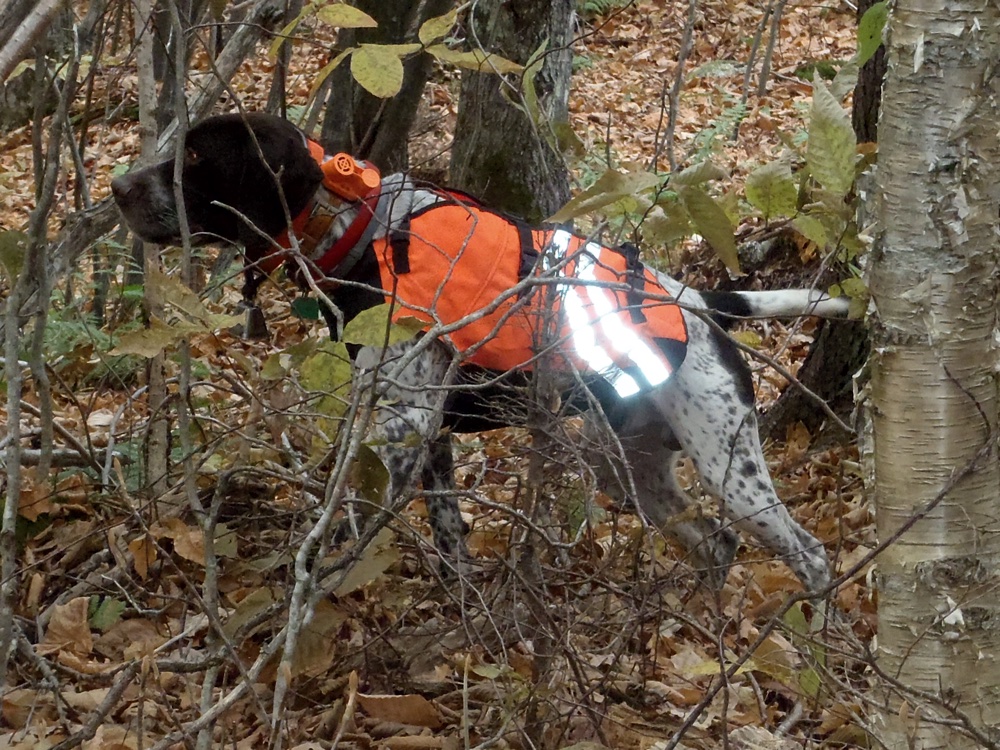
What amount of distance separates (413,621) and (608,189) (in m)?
1.81

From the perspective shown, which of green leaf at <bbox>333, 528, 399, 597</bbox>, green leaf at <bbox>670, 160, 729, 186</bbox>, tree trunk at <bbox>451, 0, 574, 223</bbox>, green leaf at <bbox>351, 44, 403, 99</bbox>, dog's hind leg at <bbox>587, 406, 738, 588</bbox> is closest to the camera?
green leaf at <bbox>670, 160, 729, 186</bbox>

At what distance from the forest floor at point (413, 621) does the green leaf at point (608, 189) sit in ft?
2.21

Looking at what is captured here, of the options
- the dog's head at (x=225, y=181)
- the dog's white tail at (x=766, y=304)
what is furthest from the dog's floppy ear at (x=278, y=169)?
the dog's white tail at (x=766, y=304)

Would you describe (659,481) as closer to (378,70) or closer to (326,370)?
(326,370)

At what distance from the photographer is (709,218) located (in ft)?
7.27

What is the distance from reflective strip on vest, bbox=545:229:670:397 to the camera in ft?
10.3

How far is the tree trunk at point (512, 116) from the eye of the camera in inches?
172

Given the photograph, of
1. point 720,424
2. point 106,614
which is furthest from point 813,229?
point 106,614

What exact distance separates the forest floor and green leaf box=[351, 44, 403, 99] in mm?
594

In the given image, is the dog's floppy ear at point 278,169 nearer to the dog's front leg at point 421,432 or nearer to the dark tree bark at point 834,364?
the dog's front leg at point 421,432

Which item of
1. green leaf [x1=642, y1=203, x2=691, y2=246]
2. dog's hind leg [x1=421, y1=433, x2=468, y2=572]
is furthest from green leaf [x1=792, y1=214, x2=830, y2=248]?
dog's hind leg [x1=421, y1=433, x2=468, y2=572]

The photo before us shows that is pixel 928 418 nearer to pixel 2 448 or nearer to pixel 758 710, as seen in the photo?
pixel 758 710

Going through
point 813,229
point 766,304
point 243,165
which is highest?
point 813,229

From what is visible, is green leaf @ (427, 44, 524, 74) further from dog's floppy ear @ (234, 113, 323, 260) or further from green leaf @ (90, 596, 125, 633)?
green leaf @ (90, 596, 125, 633)
